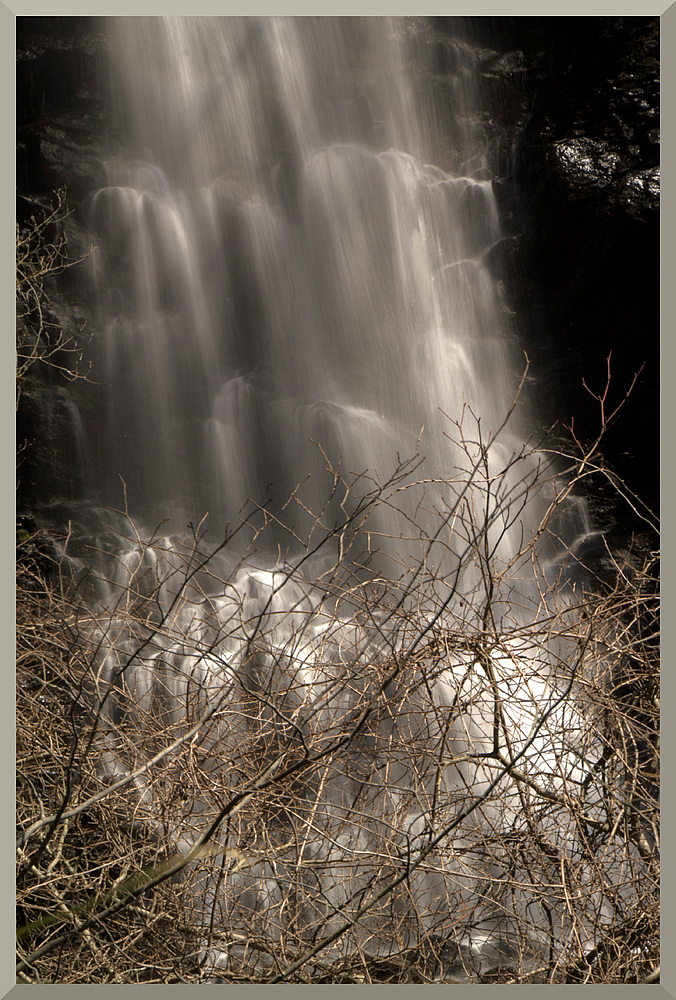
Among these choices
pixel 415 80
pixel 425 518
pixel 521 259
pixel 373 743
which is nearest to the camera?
pixel 373 743

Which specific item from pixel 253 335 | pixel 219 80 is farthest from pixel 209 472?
pixel 219 80

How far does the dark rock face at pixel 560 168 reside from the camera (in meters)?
2.32

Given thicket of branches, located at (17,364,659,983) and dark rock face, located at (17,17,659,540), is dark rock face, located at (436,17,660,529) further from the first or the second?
thicket of branches, located at (17,364,659,983)

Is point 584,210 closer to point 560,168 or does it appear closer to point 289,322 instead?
point 560,168

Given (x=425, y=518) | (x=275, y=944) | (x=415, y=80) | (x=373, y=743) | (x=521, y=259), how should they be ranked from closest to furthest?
1. (x=275, y=944)
2. (x=373, y=743)
3. (x=425, y=518)
4. (x=415, y=80)
5. (x=521, y=259)

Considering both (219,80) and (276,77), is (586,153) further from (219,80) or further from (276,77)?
(219,80)

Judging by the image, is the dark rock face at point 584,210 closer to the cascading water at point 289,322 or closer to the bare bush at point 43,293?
the cascading water at point 289,322

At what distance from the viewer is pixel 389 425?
2705 mm

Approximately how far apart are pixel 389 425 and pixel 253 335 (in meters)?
0.63

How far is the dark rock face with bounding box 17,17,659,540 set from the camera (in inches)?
91.2

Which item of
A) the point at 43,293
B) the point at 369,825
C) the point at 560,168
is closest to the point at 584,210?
the point at 560,168

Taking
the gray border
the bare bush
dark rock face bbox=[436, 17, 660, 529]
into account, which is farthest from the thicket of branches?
the bare bush

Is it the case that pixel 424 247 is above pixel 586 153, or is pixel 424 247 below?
below
